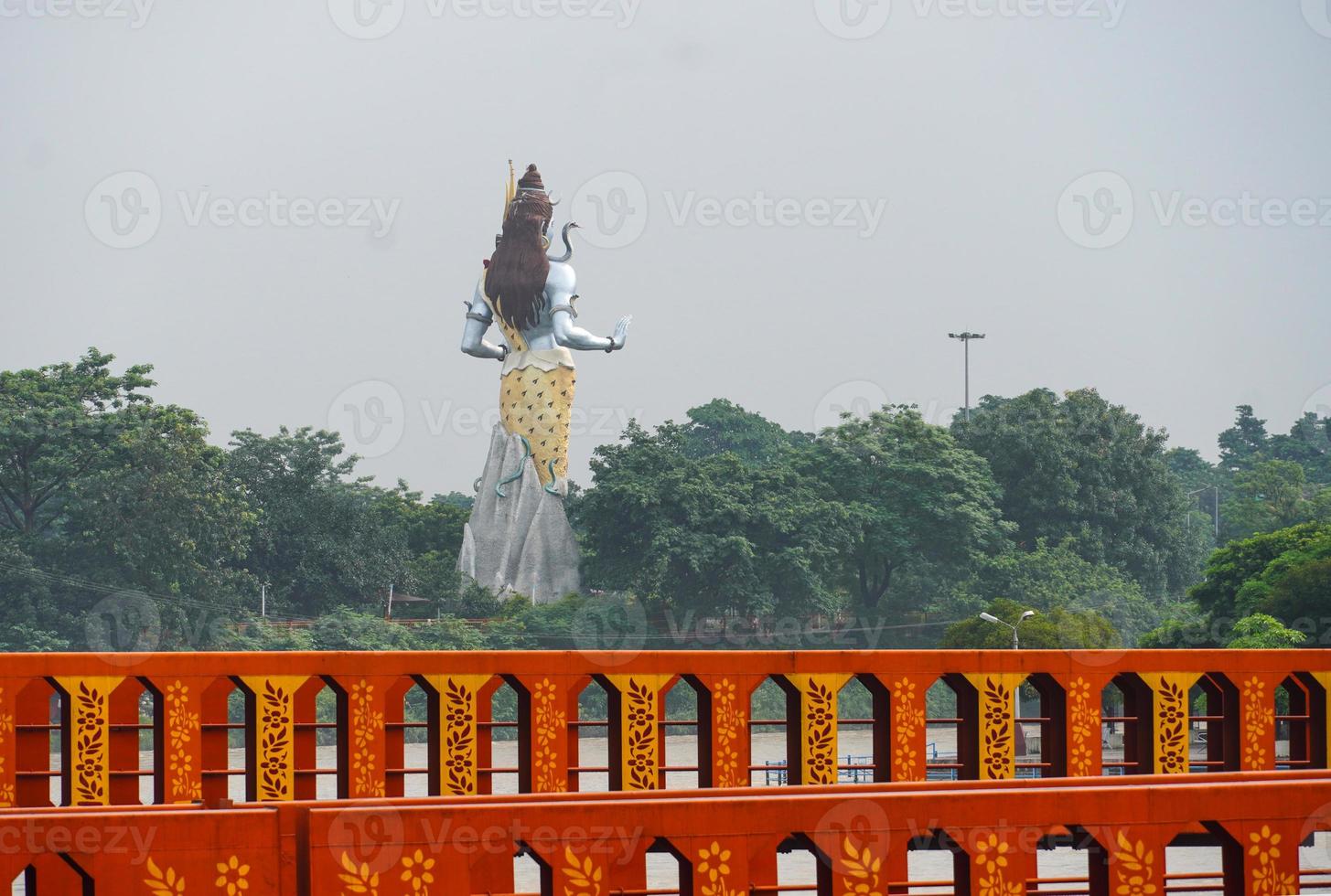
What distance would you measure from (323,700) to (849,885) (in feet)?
109

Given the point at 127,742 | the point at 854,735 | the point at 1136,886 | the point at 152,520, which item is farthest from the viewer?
the point at 854,735

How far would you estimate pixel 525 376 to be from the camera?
162 feet

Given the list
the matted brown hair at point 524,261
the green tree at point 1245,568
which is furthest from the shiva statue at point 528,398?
the green tree at point 1245,568

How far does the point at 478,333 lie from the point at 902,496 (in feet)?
38.5

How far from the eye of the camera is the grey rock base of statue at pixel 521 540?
49.3 metres

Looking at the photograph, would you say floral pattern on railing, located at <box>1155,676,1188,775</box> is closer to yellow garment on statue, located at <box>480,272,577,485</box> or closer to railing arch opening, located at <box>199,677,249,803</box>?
railing arch opening, located at <box>199,677,249,803</box>

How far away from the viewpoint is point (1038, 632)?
4038cm

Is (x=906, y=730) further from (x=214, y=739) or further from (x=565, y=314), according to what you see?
(x=565, y=314)

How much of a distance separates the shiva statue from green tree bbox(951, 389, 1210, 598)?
1270 cm

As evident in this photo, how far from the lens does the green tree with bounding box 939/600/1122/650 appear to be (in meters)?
40.5

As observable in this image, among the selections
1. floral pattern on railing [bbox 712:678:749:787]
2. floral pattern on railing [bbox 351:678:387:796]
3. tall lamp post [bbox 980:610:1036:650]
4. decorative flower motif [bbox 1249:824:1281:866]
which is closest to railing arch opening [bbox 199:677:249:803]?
floral pattern on railing [bbox 351:678:387:796]

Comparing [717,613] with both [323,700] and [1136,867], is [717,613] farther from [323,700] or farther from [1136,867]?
[1136,867]

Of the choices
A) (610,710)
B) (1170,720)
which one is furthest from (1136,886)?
(610,710)

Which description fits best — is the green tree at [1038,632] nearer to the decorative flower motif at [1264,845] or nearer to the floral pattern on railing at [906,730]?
the floral pattern on railing at [906,730]
